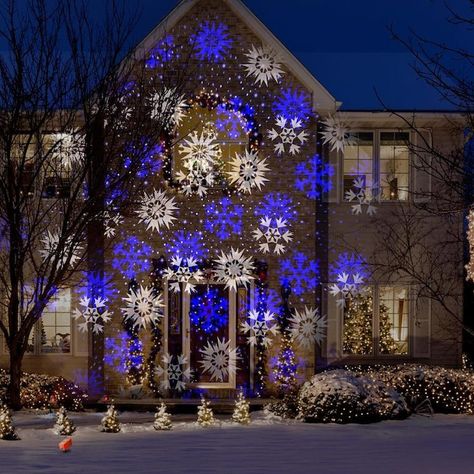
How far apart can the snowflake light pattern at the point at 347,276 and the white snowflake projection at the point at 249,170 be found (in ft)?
8.14

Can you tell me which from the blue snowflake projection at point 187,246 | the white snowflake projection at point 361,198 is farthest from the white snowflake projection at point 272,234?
the white snowflake projection at point 361,198

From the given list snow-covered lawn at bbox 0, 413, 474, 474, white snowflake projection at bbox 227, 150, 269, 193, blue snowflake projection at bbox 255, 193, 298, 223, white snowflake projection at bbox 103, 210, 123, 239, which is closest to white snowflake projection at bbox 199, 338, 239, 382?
snow-covered lawn at bbox 0, 413, 474, 474

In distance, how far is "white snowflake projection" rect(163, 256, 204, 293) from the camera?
537 inches

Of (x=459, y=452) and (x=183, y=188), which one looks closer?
(x=459, y=452)


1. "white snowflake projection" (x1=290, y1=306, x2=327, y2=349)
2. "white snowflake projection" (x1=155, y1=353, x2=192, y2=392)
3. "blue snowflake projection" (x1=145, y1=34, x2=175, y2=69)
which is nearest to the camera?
"blue snowflake projection" (x1=145, y1=34, x2=175, y2=69)

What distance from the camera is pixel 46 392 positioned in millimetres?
12578

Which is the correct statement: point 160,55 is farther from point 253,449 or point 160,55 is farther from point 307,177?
point 253,449

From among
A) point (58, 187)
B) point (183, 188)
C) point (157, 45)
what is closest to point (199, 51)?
point (157, 45)

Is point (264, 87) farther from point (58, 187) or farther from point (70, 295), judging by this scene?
point (70, 295)

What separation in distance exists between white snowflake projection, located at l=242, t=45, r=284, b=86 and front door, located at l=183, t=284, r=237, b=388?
4.40 metres

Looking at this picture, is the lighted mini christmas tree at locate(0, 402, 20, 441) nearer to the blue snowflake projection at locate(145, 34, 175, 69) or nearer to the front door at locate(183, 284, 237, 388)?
the front door at locate(183, 284, 237, 388)

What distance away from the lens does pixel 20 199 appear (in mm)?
11734

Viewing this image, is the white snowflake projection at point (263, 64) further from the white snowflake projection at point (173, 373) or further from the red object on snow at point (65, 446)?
the red object on snow at point (65, 446)

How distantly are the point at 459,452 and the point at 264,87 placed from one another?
8.04 m
